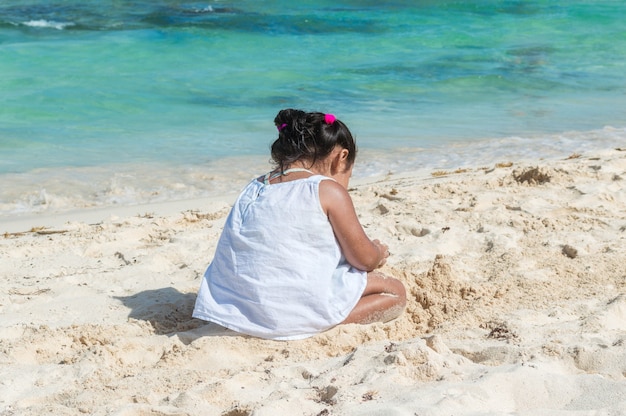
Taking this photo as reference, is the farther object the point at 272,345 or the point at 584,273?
the point at 584,273

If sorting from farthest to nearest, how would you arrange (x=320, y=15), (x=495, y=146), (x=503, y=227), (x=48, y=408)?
(x=320, y=15)
(x=495, y=146)
(x=503, y=227)
(x=48, y=408)

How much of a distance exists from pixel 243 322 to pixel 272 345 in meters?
0.14

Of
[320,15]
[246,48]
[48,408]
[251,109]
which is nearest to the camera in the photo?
[48,408]

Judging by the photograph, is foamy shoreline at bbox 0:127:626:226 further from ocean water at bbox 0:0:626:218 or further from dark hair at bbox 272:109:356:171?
dark hair at bbox 272:109:356:171

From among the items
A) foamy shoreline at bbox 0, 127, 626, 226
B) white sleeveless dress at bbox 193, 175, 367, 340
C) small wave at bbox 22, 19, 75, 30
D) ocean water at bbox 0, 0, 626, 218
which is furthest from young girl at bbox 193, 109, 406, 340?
small wave at bbox 22, 19, 75, 30

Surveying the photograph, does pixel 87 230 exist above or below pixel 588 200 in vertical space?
below

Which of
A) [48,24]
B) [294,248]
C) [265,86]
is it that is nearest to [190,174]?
[294,248]

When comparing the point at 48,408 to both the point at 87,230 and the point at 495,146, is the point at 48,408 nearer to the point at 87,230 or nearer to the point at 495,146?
the point at 87,230

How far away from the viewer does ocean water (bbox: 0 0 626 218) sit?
281 inches

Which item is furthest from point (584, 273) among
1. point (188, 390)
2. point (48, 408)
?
point (48, 408)

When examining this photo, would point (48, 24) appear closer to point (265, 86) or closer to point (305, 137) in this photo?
point (265, 86)

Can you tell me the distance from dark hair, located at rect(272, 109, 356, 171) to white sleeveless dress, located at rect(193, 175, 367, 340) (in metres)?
0.11

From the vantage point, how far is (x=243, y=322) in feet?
10.1

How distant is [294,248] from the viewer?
3.07 metres
